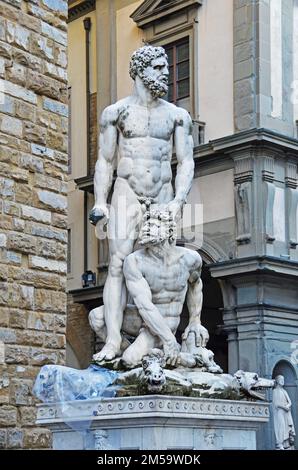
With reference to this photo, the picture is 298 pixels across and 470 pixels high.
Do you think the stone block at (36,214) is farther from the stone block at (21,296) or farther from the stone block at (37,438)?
the stone block at (37,438)

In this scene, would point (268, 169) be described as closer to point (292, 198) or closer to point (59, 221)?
point (292, 198)

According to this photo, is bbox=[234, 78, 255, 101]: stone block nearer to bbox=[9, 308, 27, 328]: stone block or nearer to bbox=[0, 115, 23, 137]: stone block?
bbox=[0, 115, 23, 137]: stone block

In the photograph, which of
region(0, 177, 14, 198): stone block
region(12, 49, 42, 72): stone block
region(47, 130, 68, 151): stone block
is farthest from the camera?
region(47, 130, 68, 151): stone block

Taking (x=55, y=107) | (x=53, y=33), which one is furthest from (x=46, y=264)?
(x=53, y=33)

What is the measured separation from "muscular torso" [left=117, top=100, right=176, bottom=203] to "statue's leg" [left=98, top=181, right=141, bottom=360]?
11 cm

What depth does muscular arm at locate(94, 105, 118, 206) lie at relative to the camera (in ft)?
26.8

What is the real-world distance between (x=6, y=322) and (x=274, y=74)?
9073 mm

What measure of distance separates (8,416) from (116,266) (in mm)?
2823

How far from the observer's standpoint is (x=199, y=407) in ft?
23.7

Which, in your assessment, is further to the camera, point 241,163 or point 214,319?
point 214,319

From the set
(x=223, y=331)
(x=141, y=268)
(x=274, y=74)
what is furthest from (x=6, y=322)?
(x=274, y=74)

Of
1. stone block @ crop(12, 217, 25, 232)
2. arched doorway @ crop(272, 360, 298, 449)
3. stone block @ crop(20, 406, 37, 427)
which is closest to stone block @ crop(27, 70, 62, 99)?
stone block @ crop(12, 217, 25, 232)

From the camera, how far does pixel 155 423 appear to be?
695 cm

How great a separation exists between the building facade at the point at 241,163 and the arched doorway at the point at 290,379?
2 cm
